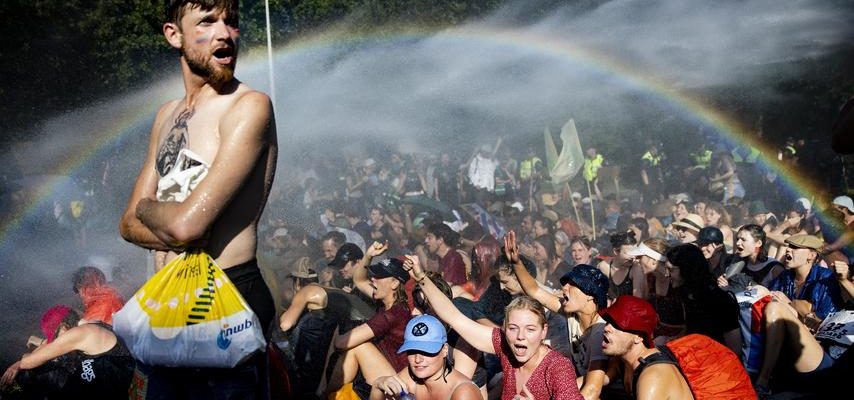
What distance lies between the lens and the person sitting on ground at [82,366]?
711 centimetres

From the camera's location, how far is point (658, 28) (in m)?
26.0

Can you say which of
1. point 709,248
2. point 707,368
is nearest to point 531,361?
point 707,368

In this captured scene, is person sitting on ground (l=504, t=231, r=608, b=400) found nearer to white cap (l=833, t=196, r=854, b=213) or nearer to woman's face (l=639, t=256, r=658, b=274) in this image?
woman's face (l=639, t=256, r=658, b=274)

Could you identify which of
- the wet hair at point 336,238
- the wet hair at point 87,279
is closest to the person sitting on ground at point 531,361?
the wet hair at point 87,279

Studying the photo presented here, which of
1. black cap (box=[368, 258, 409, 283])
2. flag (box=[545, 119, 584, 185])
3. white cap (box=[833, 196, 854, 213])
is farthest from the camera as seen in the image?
flag (box=[545, 119, 584, 185])

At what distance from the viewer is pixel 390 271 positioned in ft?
25.2

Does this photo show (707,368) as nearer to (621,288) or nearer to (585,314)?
(585,314)

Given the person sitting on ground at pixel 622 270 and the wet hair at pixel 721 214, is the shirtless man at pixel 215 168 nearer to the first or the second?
the person sitting on ground at pixel 622 270

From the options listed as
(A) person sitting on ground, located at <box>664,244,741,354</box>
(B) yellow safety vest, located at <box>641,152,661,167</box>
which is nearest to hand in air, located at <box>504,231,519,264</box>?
(A) person sitting on ground, located at <box>664,244,741,354</box>

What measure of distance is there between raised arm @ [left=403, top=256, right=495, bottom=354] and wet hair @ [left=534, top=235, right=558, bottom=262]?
5911mm

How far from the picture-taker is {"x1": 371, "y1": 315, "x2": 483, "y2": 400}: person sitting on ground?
5664mm

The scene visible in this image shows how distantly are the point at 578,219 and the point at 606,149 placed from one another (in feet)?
34.6

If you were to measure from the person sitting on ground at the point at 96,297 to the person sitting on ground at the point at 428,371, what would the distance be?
3.26 metres

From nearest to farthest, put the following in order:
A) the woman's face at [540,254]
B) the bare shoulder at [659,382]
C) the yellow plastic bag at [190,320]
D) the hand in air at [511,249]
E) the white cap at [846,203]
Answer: the yellow plastic bag at [190,320], the bare shoulder at [659,382], the hand in air at [511,249], the white cap at [846,203], the woman's face at [540,254]
